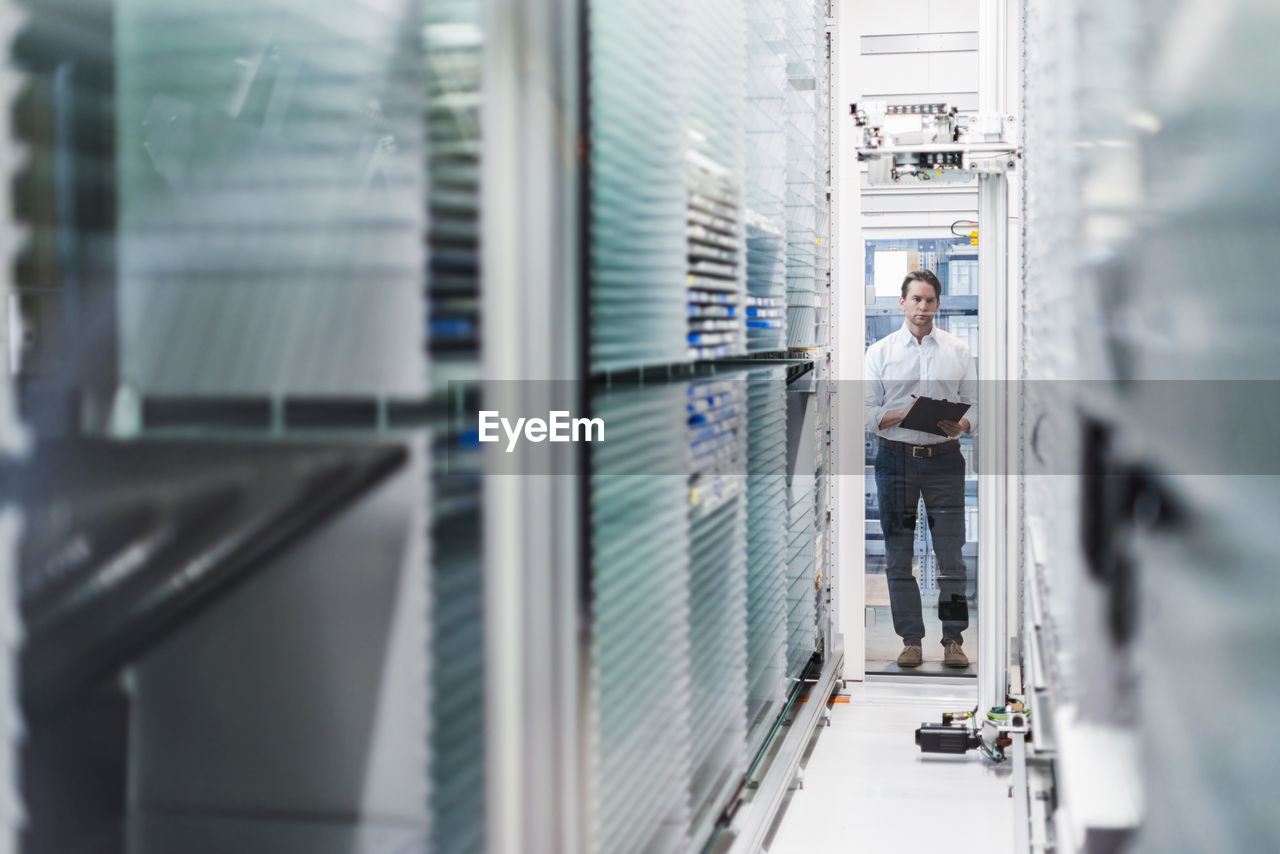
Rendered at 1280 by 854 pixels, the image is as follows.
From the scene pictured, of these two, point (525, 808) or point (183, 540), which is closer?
point (183, 540)

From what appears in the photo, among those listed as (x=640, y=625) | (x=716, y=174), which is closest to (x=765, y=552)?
(x=716, y=174)

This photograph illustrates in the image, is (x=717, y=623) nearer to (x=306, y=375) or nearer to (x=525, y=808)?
(x=525, y=808)

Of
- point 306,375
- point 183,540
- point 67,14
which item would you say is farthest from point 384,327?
point 67,14

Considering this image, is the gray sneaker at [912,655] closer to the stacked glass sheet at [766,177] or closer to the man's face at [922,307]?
the man's face at [922,307]

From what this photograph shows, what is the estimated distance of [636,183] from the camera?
7.57 ft

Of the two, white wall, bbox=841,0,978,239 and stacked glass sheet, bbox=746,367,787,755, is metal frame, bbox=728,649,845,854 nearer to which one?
stacked glass sheet, bbox=746,367,787,755

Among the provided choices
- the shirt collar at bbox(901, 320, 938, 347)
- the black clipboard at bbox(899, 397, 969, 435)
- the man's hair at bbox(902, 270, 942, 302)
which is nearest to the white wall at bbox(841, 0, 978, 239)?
the man's hair at bbox(902, 270, 942, 302)

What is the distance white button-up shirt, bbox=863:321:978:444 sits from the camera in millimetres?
5180

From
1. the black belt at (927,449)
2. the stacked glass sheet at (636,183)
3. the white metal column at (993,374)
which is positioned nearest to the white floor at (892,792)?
the white metal column at (993,374)

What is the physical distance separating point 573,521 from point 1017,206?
326cm

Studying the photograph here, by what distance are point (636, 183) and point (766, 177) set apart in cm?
153

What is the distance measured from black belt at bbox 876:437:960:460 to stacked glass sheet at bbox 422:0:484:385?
3877mm

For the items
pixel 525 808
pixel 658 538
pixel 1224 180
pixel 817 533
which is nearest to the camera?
pixel 1224 180

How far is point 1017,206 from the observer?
4.53m
